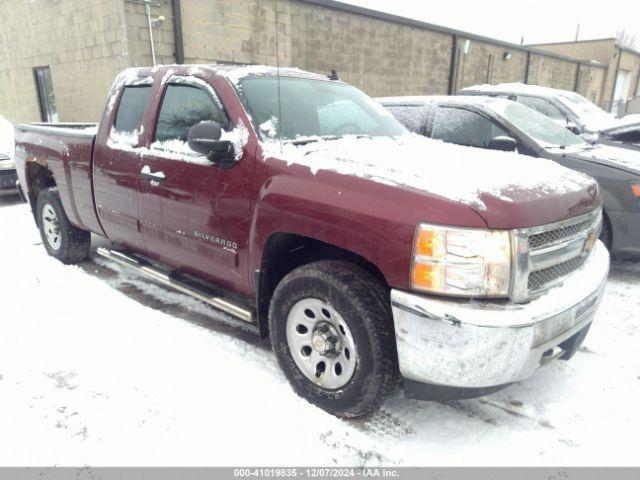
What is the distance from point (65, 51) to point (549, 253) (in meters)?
11.8

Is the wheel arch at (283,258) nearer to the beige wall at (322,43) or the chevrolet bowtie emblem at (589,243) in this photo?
the chevrolet bowtie emblem at (589,243)

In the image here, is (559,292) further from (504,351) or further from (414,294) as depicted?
(414,294)

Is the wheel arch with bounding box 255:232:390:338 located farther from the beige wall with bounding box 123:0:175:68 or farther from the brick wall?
the brick wall

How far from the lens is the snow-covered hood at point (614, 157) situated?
450cm

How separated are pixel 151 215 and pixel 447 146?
7.52 feet

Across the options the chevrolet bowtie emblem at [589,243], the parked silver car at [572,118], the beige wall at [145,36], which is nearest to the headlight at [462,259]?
the chevrolet bowtie emblem at [589,243]

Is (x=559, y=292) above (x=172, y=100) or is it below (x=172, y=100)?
below

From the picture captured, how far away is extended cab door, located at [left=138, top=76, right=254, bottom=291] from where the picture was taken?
294 centimetres

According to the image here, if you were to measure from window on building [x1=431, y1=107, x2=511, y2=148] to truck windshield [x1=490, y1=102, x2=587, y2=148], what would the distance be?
0.63 feet

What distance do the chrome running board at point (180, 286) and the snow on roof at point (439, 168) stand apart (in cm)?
106

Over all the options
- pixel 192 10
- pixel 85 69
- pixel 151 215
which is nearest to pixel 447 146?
pixel 151 215

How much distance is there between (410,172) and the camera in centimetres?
240

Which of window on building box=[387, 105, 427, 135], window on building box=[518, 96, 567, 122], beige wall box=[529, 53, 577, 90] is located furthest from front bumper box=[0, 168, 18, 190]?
beige wall box=[529, 53, 577, 90]

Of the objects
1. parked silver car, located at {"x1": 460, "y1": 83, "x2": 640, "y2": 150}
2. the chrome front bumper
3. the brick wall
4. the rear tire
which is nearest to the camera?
the chrome front bumper
